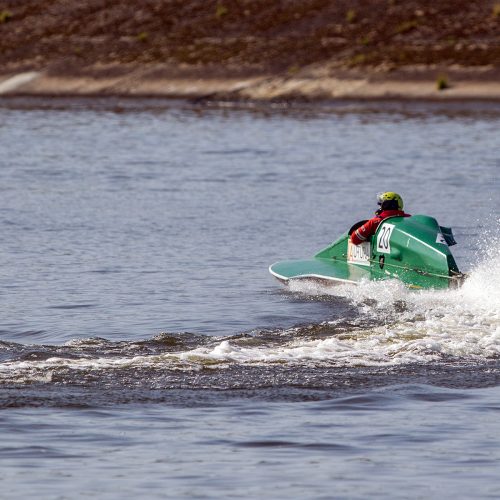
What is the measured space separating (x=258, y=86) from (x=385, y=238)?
4194cm

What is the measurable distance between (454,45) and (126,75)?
1554 centimetres

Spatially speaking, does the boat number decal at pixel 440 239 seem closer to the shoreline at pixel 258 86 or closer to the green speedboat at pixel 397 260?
the green speedboat at pixel 397 260

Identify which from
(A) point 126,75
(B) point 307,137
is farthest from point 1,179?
(A) point 126,75

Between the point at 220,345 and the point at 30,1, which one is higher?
the point at 30,1

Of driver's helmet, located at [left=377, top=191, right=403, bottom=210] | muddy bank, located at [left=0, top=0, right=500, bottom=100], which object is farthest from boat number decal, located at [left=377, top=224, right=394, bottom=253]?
muddy bank, located at [left=0, top=0, right=500, bottom=100]

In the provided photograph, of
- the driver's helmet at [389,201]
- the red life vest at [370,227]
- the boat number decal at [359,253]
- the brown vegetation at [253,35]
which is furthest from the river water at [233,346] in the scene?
the brown vegetation at [253,35]

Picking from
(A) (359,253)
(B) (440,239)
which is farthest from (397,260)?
(A) (359,253)

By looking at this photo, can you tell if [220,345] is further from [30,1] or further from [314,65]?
[30,1]

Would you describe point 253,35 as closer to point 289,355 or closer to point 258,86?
point 258,86

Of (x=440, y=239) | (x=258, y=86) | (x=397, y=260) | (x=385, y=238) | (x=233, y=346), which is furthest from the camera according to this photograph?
(x=258, y=86)

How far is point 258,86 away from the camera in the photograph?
6162cm

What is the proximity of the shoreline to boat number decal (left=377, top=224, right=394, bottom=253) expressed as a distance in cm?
3689

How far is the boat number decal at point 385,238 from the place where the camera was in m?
20.3

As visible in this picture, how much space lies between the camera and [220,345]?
52.7 feet
